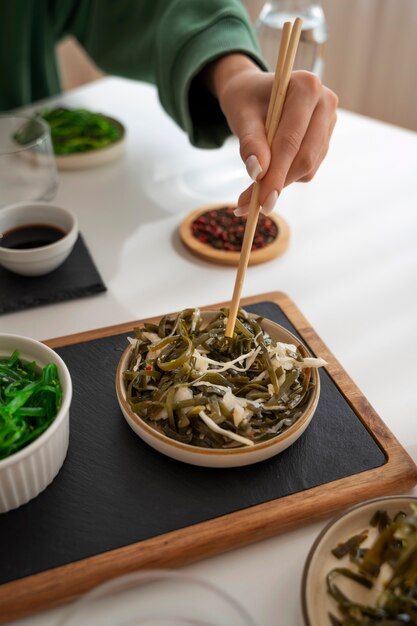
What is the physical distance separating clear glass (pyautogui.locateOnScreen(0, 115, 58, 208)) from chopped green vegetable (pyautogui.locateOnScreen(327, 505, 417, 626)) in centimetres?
109

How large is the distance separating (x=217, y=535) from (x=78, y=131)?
4.05ft

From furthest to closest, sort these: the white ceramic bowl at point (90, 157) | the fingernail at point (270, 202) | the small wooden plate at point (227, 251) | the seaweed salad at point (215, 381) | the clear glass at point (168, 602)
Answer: the white ceramic bowl at point (90, 157), the small wooden plate at point (227, 251), the fingernail at point (270, 202), the seaweed salad at point (215, 381), the clear glass at point (168, 602)

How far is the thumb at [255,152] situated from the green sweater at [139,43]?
433 mm

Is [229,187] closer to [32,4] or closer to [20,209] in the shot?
[20,209]

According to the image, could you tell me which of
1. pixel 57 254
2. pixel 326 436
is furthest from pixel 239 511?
pixel 57 254

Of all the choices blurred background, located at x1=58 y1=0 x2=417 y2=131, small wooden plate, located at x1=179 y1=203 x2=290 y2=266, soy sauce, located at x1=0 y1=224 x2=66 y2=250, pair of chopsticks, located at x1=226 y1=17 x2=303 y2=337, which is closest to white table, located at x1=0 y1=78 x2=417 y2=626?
small wooden plate, located at x1=179 y1=203 x2=290 y2=266

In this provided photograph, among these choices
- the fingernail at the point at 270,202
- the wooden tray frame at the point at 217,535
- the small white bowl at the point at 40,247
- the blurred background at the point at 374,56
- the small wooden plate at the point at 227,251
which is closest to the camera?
the wooden tray frame at the point at 217,535

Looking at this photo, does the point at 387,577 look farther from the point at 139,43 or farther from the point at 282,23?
the point at 139,43

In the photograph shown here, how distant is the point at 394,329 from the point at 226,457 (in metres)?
0.51

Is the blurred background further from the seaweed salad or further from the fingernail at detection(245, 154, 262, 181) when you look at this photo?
the seaweed salad

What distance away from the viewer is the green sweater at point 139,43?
4.83ft

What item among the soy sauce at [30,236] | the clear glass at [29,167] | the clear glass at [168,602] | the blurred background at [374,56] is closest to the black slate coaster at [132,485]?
the clear glass at [168,602]

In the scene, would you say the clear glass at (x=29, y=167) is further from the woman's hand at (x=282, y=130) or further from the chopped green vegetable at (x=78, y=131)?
the woman's hand at (x=282, y=130)

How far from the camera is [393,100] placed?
9.70 feet
